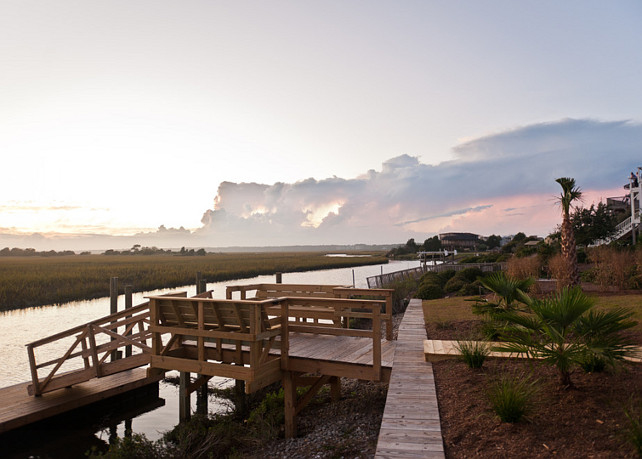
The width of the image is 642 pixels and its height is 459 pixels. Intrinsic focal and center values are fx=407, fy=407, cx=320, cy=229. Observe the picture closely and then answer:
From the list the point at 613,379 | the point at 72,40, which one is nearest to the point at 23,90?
the point at 72,40

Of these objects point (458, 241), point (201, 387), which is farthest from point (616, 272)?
point (458, 241)

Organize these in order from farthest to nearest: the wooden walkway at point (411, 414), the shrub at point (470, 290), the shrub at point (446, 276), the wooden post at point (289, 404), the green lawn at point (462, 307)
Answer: the shrub at point (446, 276)
the shrub at point (470, 290)
the green lawn at point (462, 307)
the wooden post at point (289, 404)
the wooden walkway at point (411, 414)

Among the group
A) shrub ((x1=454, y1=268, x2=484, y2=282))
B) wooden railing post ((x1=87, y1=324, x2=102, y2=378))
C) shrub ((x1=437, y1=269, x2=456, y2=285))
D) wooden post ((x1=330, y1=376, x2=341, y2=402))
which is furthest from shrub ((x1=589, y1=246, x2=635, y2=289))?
wooden railing post ((x1=87, y1=324, x2=102, y2=378))

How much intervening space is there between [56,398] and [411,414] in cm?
883

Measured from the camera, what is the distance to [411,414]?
5.05 meters

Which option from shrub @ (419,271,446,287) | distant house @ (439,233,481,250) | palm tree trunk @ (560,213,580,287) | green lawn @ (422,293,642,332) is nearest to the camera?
green lawn @ (422,293,642,332)

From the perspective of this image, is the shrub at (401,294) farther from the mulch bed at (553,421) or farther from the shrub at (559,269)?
the mulch bed at (553,421)

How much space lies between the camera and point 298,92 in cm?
1811

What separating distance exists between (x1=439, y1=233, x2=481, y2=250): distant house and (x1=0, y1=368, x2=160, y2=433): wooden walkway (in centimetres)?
9817

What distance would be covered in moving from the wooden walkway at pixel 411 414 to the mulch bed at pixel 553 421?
0.48 feet

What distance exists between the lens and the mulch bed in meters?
3.60

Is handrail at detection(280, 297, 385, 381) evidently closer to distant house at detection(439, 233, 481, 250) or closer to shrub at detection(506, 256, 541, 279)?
shrub at detection(506, 256, 541, 279)

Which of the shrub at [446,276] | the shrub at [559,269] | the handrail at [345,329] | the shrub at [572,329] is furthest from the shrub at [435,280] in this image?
the shrub at [572,329]

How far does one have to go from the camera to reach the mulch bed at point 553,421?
360 cm
